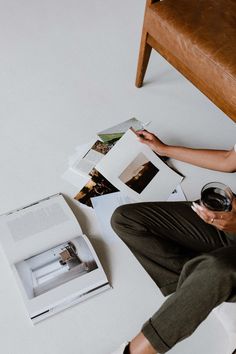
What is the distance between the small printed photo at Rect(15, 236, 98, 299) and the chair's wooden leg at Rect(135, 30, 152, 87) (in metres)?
0.84

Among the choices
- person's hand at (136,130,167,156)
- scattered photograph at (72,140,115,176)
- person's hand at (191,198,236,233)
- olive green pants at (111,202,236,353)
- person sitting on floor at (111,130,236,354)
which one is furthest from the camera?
scattered photograph at (72,140,115,176)

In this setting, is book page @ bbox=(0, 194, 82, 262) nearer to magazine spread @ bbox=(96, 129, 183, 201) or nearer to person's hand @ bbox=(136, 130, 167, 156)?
magazine spread @ bbox=(96, 129, 183, 201)

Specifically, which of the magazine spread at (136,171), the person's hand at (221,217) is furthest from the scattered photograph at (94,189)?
the person's hand at (221,217)

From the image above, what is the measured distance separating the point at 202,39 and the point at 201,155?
432 millimetres

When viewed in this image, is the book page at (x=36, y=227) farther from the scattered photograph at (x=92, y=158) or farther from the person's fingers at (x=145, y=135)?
the person's fingers at (x=145, y=135)

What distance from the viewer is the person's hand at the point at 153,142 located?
1.41 m

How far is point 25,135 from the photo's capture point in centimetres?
166

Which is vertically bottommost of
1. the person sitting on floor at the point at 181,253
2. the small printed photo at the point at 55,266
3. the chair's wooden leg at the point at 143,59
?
the person sitting on floor at the point at 181,253

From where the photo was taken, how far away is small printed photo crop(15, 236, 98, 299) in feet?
4.09

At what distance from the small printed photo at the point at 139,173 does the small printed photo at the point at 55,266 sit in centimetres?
30

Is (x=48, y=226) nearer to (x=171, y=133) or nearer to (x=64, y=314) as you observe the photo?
(x=64, y=314)

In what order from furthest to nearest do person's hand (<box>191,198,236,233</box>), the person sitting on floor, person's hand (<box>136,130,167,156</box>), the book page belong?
person's hand (<box>136,130,167,156</box>)
the book page
person's hand (<box>191,198,236,233</box>)
the person sitting on floor

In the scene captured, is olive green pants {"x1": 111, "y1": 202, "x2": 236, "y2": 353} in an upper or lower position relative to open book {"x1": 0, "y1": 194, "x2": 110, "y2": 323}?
lower

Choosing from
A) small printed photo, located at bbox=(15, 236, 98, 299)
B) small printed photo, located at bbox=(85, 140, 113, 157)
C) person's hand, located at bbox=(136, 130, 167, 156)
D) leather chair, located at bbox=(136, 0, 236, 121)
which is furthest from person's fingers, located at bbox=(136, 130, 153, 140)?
small printed photo, located at bbox=(15, 236, 98, 299)
